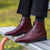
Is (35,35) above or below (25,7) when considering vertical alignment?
below

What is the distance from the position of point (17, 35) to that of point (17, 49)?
1.82 m

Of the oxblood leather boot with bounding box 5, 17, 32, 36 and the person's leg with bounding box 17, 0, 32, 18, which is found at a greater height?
the person's leg with bounding box 17, 0, 32, 18

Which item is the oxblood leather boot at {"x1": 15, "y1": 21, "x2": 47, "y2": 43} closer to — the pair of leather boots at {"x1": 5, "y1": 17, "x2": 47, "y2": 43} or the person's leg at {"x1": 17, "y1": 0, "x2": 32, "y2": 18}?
the pair of leather boots at {"x1": 5, "y1": 17, "x2": 47, "y2": 43}

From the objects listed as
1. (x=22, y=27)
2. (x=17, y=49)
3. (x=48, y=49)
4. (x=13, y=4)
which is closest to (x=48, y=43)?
(x=48, y=49)

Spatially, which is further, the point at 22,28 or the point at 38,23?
the point at 22,28

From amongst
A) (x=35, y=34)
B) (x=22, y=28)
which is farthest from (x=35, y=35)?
(x=22, y=28)

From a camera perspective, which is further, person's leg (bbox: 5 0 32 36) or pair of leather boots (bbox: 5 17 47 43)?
person's leg (bbox: 5 0 32 36)

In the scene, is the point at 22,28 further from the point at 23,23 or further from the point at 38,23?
the point at 38,23

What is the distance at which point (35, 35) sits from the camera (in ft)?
3.52

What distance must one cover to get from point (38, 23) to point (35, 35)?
77 mm

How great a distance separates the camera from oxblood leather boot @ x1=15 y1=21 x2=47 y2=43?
41.5 inches

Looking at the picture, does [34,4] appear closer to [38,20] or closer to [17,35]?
[38,20]

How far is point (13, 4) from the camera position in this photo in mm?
5223

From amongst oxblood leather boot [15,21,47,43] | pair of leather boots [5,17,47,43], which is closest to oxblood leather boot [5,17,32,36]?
pair of leather boots [5,17,47,43]
